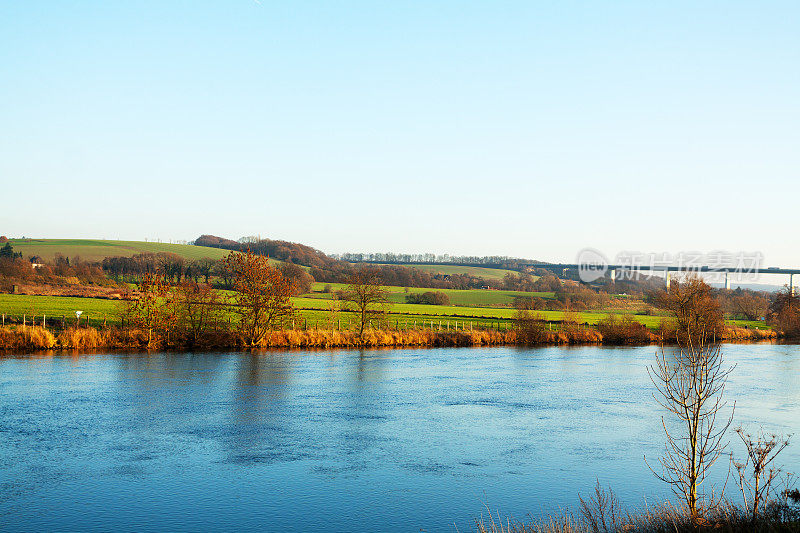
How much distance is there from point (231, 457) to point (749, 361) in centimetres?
3493

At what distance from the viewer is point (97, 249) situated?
95125 mm

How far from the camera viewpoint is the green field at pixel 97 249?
9012cm

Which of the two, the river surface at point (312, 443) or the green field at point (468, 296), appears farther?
the green field at point (468, 296)

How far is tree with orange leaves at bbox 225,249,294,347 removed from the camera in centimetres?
3738

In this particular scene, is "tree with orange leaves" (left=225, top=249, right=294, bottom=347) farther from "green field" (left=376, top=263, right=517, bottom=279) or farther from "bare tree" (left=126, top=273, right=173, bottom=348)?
"green field" (left=376, top=263, right=517, bottom=279)

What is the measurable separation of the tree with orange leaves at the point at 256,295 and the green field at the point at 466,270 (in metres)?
77.7

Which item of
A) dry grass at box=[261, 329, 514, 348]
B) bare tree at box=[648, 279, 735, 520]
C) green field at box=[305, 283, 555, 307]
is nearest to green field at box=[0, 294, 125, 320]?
dry grass at box=[261, 329, 514, 348]

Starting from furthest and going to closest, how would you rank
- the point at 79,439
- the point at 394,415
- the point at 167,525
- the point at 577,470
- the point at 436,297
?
the point at 436,297
the point at 394,415
the point at 79,439
the point at 577,470
the point at 167,525

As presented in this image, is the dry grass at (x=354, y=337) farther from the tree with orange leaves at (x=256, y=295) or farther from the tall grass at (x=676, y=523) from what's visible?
the tall grass at (x=676, y=523)

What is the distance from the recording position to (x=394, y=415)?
1972cm

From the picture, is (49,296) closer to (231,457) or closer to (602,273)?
(231,457)

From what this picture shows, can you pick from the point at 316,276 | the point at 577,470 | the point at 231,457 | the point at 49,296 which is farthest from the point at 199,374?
the point at 316,276

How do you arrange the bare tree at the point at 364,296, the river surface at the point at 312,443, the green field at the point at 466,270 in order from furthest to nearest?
the green field at the point at 466,270 → the bare tree at the point at 364,296 → the river surface at the point at 312,443

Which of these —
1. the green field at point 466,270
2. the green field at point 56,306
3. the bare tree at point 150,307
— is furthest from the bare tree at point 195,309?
the green field at point 466,270
